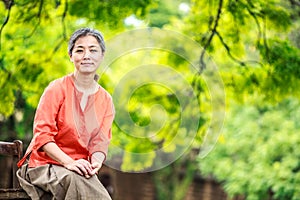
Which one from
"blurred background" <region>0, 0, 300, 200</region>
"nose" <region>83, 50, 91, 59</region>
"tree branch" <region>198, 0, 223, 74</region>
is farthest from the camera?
"tree branch" <region>198, 0, 223, 74</region>

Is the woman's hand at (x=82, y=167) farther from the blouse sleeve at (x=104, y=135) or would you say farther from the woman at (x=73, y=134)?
the blouse sleeve at (x=104, y=135)

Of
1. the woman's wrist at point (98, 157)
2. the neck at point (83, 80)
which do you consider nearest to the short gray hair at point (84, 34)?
the neck at point (83, 80)

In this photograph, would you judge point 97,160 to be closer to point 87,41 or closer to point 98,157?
point 98,157

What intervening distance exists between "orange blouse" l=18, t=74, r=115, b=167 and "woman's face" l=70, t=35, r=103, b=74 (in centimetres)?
9

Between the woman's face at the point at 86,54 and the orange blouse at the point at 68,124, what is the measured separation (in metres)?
0.09

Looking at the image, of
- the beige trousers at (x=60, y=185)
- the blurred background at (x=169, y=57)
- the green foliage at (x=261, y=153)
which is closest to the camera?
the beige trousers at (x=60, y=185)

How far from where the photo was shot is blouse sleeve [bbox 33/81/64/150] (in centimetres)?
329

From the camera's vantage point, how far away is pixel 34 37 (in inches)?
289

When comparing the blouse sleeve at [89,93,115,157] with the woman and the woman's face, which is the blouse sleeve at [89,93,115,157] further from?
the woman's face

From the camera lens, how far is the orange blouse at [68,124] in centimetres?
332

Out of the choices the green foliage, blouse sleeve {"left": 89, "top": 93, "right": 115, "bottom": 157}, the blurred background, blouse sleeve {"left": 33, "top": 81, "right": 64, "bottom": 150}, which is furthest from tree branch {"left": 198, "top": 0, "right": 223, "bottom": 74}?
the green foliage

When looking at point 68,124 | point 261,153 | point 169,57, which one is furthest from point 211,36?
point 261,153

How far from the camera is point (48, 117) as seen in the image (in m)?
3.32

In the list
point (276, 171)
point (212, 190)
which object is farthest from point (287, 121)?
point (212, 190)
